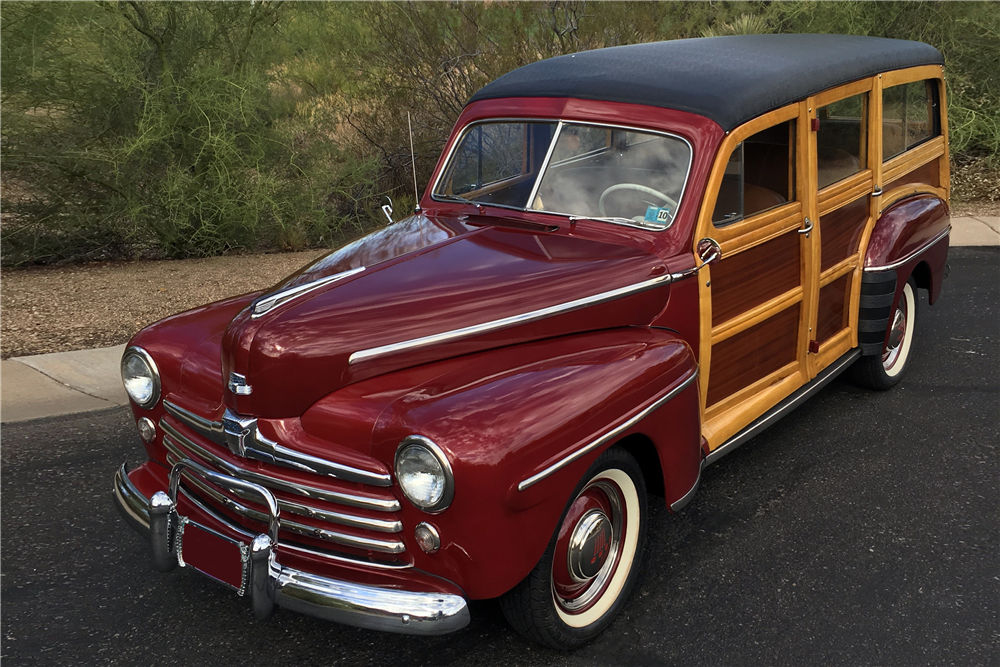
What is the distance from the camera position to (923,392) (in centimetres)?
471

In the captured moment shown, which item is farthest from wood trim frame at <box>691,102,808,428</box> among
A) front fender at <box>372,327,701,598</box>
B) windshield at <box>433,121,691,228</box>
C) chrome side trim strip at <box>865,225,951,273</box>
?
chrome side trim strip at <box>865,225,951,273</box>

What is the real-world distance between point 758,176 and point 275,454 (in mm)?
2276

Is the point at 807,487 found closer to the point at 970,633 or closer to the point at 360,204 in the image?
the point at 970,633

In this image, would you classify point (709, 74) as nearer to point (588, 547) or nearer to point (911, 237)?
point (911, 237)

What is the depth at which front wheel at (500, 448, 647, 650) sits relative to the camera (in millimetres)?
2566

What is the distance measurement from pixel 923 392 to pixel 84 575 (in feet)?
13.9

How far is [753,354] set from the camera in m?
3.57

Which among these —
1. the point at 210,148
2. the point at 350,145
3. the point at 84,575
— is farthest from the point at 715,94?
the point at 350,145

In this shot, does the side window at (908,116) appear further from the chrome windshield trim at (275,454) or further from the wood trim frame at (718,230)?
the chrome windshield trim at (275,454)

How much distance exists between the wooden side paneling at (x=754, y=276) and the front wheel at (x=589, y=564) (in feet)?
2.83

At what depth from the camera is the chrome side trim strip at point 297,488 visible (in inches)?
93.4

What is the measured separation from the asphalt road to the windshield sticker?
49.2 inches

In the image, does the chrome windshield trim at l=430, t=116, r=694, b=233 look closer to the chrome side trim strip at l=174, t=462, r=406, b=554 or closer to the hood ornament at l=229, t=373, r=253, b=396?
the hood ornament at l=229, t=373, r=253, b=396

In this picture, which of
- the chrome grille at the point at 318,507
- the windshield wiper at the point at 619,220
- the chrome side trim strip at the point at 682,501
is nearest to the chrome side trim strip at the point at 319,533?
the chrome grille at the point at 318,507
